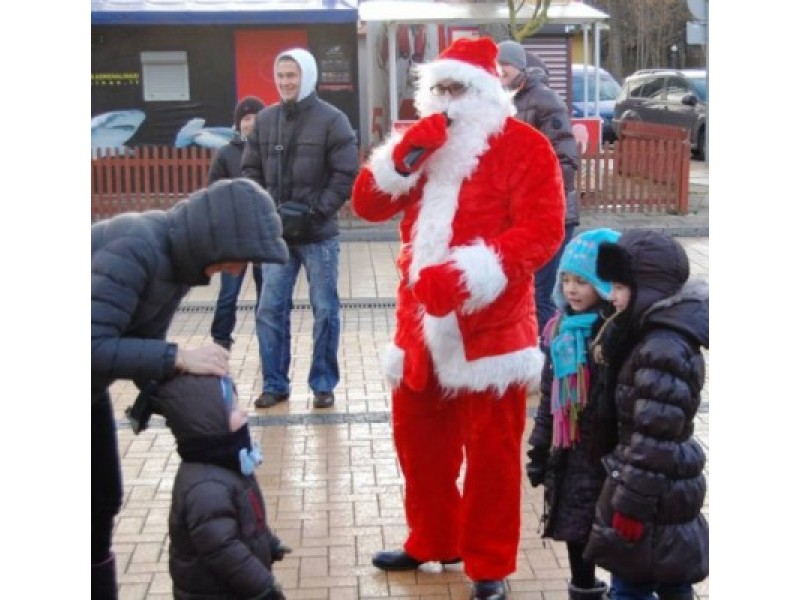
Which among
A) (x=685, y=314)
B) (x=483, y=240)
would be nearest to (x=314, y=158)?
(x=483, y=240)

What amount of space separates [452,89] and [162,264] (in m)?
1.44

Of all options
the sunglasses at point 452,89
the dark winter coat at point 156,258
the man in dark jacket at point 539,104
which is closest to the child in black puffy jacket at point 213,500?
the dark winter coat at point 156,258

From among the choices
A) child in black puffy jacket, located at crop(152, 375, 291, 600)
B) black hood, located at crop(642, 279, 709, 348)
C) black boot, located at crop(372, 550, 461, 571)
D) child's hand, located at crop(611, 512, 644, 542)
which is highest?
black hood, located at crop(642, 279, 709, 348)

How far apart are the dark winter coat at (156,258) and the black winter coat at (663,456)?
3.63 feet

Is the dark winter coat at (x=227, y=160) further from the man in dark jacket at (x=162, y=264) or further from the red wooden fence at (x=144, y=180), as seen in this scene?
the red wooden fence at (x=144, y=180)

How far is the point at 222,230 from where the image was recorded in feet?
10.5

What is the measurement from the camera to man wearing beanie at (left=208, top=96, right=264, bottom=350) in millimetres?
7641

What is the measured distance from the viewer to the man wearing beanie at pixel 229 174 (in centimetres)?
764

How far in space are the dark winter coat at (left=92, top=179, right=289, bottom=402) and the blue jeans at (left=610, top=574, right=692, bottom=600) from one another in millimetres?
1479

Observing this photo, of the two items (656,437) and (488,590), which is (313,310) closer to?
(488,590)

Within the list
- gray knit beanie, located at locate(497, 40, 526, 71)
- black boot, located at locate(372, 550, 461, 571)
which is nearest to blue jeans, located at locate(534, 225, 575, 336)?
gray knit beanie, located at locate(497, 40, 526, 71)

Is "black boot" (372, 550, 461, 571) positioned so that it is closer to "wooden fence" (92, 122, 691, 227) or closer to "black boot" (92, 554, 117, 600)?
"black boot" (92, 554, 117, 600)

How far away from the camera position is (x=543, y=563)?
4656 mm

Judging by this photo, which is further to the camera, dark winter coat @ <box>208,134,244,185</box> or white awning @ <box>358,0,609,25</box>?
white awning @ <box>358,0,609,25</box>
